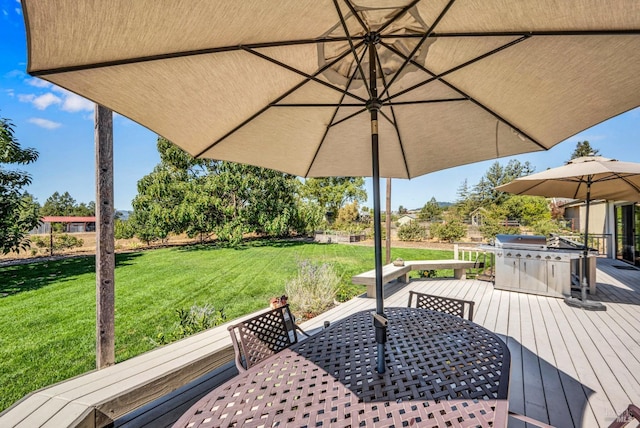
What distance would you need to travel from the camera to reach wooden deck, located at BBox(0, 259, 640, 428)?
1933 millimetres

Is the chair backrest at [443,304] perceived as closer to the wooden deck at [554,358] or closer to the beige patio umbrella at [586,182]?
the wooden deck at [554,358]

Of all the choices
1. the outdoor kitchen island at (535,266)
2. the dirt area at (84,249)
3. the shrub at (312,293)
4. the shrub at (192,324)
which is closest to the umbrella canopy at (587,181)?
the outdoor kitchen island at (535,266)

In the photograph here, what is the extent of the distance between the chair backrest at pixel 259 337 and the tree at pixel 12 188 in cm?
628

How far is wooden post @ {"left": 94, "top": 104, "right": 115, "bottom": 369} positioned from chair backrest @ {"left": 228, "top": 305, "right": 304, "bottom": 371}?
1126 mm

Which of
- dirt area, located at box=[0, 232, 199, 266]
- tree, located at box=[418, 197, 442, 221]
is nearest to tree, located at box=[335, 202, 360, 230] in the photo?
dirt area, located at box=[0, 232, 199, 266]

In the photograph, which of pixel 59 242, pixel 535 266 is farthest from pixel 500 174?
pixel 59 242

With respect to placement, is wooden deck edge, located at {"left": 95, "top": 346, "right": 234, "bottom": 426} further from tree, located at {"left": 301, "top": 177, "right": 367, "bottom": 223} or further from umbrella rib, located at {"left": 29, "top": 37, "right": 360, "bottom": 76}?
tree, located at {"left": 301, "top": 177, "right": 367, "bottom": 223}

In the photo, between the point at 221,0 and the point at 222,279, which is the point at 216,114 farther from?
the point at 222,279

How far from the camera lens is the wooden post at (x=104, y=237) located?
2.11 metres

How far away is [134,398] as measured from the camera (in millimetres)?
1756

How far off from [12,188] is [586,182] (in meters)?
10.3

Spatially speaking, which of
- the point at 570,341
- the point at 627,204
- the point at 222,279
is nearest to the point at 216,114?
the point at 570,341

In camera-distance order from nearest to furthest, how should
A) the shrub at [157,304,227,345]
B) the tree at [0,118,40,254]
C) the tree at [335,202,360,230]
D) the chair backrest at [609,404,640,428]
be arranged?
the chair backrest at [609,404,640,428]
the shrub at [157,304,227,345]
the tree at [0,118,40,254]
the tree at [335,202,360,230]

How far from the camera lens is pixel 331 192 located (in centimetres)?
2003
